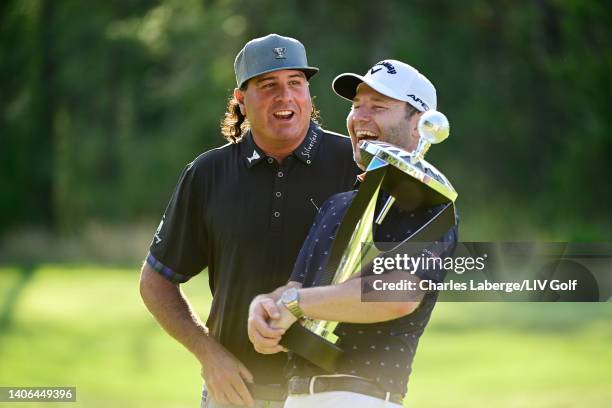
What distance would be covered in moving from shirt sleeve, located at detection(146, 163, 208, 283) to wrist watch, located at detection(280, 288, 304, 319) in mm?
1306

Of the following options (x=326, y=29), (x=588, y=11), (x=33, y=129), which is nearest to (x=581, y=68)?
(x=588, y=11)

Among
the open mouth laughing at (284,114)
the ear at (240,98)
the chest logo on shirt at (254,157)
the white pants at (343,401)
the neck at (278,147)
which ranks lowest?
the white pants at (343,401)

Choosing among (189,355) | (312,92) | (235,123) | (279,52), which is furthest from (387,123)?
(312,92)

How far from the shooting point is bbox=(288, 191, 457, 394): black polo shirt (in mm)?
3268

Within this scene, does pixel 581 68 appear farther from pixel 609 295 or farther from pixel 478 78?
pixel 609 295

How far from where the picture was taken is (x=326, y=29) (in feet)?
104

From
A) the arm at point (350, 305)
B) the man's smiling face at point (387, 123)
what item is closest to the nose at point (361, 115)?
the man's smiling face at point (387, 123)

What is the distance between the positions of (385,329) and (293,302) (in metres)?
0.30

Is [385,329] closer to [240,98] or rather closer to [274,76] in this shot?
[274,76]

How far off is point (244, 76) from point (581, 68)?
2203 centimetres

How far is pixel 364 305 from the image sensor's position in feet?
10.4

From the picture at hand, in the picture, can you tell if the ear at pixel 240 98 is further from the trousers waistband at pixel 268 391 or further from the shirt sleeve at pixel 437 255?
the shirt sleeve at pixel 437 255

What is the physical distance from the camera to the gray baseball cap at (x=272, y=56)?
4363mm

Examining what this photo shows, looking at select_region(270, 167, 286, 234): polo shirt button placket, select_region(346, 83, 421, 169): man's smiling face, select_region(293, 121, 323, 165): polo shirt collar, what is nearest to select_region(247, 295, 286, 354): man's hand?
select_region(346, 83, 421, 169): man's smiling face
